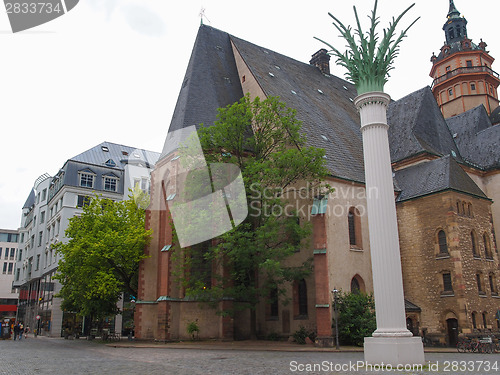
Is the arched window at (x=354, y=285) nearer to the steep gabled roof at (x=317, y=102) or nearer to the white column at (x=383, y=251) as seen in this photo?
the steep gabled roof at (x=317, y=102)

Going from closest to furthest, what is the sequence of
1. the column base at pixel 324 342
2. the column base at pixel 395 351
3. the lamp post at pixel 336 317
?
the column base at pixel 395 351 < the lamp post at pixel 336 317 < the column base at pixel 324 342

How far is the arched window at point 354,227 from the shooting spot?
25984 mm

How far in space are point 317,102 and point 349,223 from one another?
36.3ft

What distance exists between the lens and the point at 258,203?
23359mm

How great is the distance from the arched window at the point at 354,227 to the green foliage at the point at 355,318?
11.3 ft

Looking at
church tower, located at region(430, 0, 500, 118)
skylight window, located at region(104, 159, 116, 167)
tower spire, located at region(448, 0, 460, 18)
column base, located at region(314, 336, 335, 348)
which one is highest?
tower spire, located at region(448, 0, 460, 18)

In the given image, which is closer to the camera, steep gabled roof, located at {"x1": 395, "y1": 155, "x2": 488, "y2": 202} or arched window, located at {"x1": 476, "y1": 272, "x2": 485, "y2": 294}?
arched window, located at {"x1": 476, "y1": 272, "x2": 485, "y2": 294}

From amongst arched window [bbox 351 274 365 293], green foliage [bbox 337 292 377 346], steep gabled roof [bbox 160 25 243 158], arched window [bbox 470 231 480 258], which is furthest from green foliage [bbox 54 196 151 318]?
arched window [bbox 470 231 480 258]

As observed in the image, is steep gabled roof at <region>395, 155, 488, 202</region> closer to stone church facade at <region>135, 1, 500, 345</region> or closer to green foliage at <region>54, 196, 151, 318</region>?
stone church facade at <region>135, 1, 500, 345</region>

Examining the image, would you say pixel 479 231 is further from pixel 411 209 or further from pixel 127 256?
pixel 127 256

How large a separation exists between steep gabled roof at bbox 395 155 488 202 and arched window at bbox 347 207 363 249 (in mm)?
3881

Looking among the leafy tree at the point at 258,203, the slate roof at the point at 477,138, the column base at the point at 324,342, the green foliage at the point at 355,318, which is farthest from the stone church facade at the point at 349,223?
the leafy tree at the point at 258,203

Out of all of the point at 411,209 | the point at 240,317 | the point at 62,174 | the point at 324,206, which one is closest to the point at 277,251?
the point at 324,206

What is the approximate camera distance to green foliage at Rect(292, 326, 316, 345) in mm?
23322
